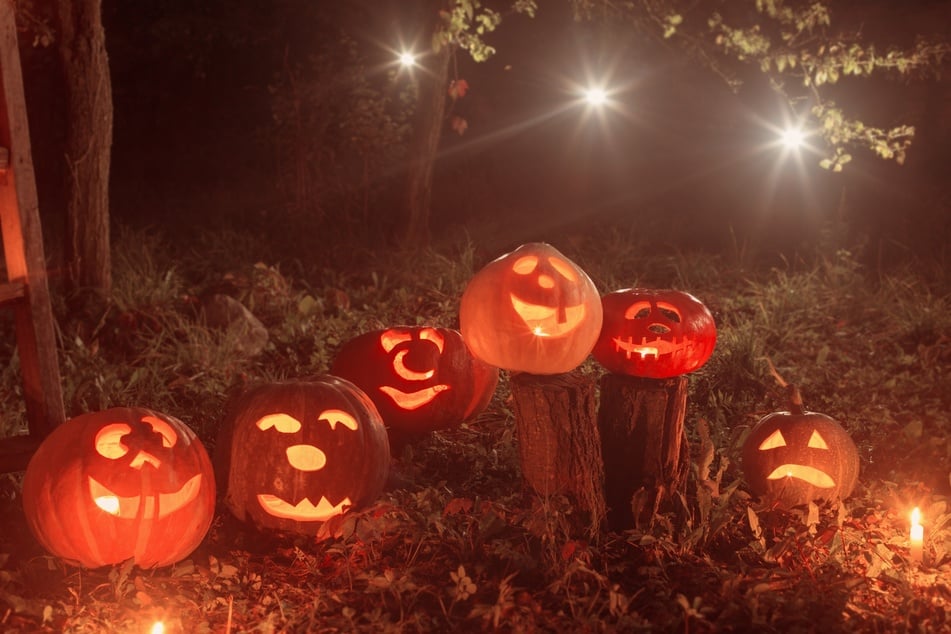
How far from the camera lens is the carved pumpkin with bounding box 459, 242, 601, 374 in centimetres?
362

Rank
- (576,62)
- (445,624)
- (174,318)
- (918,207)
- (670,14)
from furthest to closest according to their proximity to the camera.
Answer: (576,62) < (918,207) < (670,14) < (174,318) < (445,624)

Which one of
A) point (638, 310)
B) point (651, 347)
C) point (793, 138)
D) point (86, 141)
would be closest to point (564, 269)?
point (638, 310)

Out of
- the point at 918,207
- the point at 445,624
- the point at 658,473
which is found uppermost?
the point at 918,207

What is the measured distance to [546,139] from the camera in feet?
39.4

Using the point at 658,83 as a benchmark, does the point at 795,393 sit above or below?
below

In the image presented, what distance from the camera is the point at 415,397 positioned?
4457mm

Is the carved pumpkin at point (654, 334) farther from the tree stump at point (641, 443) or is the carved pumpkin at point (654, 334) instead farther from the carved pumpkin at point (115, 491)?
the carved pumpkin at point (115, 491)

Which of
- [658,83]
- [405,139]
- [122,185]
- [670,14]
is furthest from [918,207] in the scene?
[122,185]

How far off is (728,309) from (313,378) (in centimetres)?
436

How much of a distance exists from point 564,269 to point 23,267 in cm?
236

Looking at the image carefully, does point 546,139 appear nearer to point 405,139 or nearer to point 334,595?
point 405,139

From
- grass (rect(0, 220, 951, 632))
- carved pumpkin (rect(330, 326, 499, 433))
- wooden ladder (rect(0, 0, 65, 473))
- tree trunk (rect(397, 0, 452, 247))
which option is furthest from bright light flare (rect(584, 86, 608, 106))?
wooden ladder (rect(0, 0, 65, 473))

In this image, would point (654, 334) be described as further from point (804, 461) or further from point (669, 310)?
point (804, 461)

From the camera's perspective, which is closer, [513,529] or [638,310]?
[513,529]
